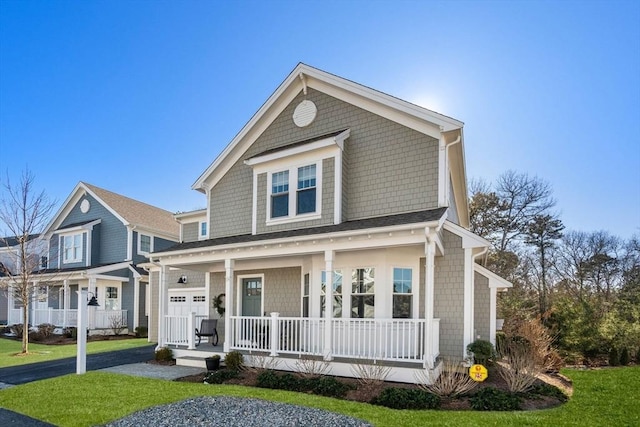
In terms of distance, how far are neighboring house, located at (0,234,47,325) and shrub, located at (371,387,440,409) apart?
699 inches

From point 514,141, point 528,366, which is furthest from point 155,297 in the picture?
point 514,141

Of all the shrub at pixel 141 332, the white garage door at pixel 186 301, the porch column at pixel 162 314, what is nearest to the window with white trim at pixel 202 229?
the white garage door at pixel 186 301

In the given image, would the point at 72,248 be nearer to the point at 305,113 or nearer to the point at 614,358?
the point at 305,113

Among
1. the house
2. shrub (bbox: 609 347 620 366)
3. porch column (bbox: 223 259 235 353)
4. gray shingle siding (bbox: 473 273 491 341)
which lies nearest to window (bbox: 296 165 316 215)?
the house

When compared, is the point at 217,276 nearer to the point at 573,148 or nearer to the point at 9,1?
the point at 9,1

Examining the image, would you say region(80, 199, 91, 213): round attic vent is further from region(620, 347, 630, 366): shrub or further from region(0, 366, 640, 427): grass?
region(620, 347, 630, 366): shrub

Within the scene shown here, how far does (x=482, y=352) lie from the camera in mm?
9156

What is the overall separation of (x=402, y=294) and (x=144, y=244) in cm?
1927

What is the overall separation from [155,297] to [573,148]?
21.7 m

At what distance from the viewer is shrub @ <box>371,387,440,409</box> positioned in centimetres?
695

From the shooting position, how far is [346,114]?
1194 cm

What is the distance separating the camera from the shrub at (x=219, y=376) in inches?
368

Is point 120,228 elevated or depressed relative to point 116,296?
elevated

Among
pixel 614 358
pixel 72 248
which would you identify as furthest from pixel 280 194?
pixel 72 248
